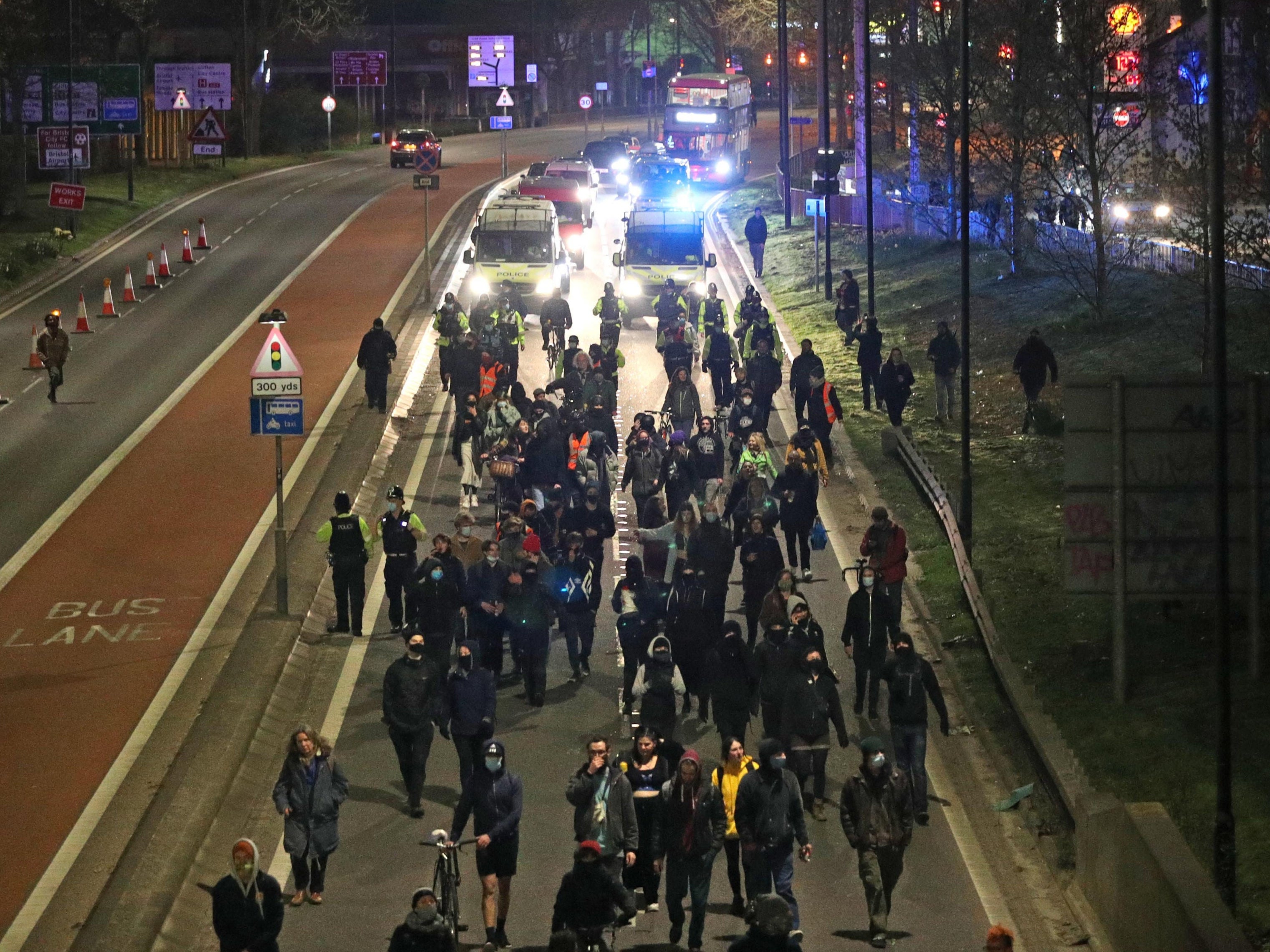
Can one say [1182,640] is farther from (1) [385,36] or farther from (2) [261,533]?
(1) [385,36]

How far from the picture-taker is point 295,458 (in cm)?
2692

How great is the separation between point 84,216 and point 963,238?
1451 inches

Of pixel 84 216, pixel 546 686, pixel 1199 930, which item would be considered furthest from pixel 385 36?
pixel 1199 930

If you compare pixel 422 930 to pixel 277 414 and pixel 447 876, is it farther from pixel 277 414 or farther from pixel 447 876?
pixel 277 414

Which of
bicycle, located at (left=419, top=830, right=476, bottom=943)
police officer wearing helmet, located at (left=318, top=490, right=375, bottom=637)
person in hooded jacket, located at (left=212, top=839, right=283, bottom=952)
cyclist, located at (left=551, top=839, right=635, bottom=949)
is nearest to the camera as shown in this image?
person in hooded jacket, located at (left=212, top=839, right=283, bottom=952)

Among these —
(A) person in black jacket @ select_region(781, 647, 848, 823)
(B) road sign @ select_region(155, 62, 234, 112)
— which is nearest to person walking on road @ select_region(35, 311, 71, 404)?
(A) person in black jacket @ select_region(781, 647, 848, 823)

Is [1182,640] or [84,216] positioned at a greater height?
[84,216]

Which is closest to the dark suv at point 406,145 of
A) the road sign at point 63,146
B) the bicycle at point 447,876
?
the road sign at point 63,146

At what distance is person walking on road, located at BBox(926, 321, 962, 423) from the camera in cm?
2773

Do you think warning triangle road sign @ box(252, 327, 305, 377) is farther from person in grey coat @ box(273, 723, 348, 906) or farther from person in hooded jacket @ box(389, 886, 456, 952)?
person in hooded jacket @ box(389, 886, 456, 952)

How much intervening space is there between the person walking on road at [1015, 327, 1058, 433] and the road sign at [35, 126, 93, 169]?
30.3 m

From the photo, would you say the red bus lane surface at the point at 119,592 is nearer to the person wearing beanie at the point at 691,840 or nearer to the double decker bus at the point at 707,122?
the person wearing beanie at the point at 691,840

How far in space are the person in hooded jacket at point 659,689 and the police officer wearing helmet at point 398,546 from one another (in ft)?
14.6

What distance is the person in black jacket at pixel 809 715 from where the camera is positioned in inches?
551
